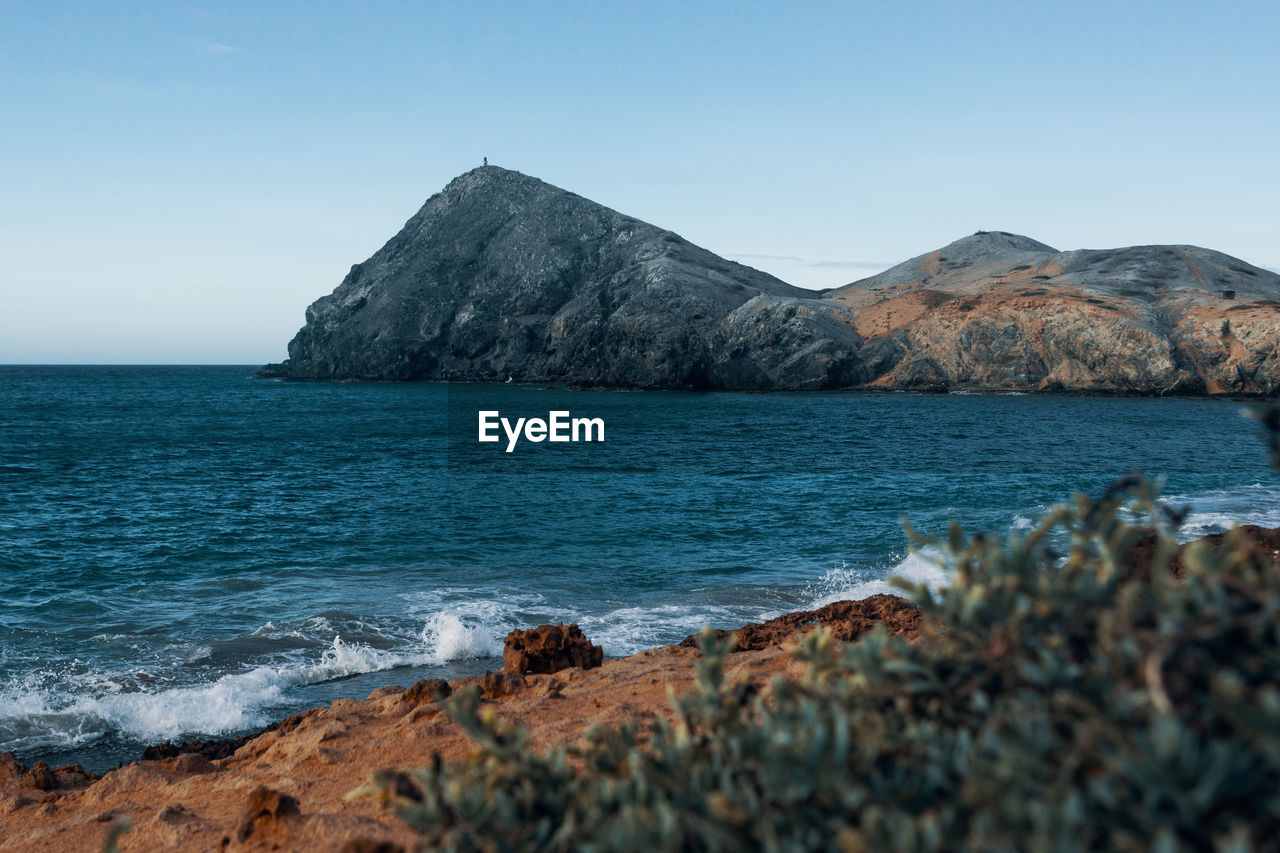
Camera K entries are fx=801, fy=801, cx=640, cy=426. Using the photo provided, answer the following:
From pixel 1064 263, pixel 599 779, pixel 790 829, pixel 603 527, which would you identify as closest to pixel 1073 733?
pixel 790 829

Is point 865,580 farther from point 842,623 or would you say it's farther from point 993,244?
point 993,244

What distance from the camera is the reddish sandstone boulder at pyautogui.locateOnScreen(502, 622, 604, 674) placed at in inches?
420

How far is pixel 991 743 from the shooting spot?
225 cm

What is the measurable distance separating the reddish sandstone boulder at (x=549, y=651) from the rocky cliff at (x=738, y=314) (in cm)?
9243

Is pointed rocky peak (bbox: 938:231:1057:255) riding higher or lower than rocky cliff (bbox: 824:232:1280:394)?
higher

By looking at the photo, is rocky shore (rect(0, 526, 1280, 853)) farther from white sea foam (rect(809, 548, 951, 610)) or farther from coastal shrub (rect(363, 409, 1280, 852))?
white sea foam (rect(809, 548, 951, 610))

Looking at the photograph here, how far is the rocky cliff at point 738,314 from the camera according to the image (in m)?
89.2

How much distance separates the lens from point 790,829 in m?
2.43

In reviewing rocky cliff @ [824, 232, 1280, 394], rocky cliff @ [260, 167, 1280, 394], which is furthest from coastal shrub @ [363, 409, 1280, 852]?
rocky cliff @ [260, 167, 1280, 394]

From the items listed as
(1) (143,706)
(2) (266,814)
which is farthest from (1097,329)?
(2) (266,814)

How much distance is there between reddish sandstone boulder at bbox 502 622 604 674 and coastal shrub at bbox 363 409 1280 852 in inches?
304
